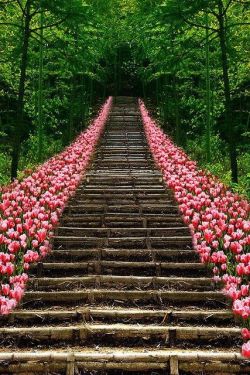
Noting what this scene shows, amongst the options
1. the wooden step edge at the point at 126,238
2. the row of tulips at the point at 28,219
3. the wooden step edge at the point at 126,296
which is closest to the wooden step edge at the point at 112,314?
the row of tulips at the point at 28,219

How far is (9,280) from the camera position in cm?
504

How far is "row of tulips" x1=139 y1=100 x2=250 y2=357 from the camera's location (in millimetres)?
4555

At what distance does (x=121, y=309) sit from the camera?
4.65 m

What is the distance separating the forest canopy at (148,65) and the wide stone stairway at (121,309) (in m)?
3.75

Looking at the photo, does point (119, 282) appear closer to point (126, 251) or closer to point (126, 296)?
point (126, 296)

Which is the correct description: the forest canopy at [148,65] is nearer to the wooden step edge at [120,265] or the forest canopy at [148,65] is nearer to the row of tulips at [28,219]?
the row of tulips at [28,219]

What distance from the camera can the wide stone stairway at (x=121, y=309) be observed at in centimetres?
357

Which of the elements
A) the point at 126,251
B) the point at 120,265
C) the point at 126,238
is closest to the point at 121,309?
the point at 120,265

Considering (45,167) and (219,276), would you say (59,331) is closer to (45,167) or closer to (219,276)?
(219,276)

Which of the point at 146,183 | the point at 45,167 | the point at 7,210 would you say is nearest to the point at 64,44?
the point at 45,167

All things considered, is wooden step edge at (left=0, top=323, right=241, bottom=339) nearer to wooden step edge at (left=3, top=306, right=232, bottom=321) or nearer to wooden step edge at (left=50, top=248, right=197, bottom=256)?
wooden step edge at (left=3, top=306, right=232, bottom=321)

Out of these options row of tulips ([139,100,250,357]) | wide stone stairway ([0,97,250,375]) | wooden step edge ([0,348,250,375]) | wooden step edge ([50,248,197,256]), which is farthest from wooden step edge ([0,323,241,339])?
wooden step edge ([50,248,197,256])

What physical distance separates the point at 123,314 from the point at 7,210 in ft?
10.8

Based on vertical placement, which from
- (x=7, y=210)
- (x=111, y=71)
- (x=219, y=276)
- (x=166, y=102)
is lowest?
(x=219, y=276)
